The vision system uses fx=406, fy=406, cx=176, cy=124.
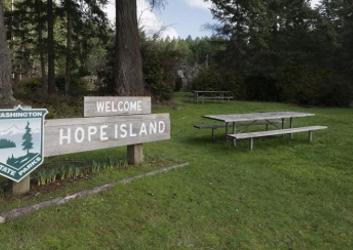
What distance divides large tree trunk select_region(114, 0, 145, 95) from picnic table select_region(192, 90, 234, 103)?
654cm

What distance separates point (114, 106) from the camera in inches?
204

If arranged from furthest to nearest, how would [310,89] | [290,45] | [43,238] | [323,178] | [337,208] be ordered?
[290,45] < [310,89] < [323,178] < [337,208] < [43,238]

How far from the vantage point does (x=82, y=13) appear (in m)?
17.4

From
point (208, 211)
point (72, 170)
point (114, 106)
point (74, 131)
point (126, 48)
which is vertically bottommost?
point (208, 211)

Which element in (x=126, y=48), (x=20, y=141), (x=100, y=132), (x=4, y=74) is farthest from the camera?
(x=126, y=48)

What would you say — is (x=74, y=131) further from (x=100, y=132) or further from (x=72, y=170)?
(x=72, y=170)

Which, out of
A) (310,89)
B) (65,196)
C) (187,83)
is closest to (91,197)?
(65,196)

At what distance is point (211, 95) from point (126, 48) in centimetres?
876

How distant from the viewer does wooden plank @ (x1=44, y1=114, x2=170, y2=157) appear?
4.36 metres

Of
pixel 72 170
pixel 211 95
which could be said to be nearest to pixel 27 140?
pixel 72 170

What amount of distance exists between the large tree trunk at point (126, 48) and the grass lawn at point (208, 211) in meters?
6.45

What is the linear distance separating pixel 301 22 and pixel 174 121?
57.4 ft

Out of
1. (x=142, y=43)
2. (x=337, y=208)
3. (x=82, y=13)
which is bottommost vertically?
(x=337, y=208)

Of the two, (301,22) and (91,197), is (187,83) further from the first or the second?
(91,197)
